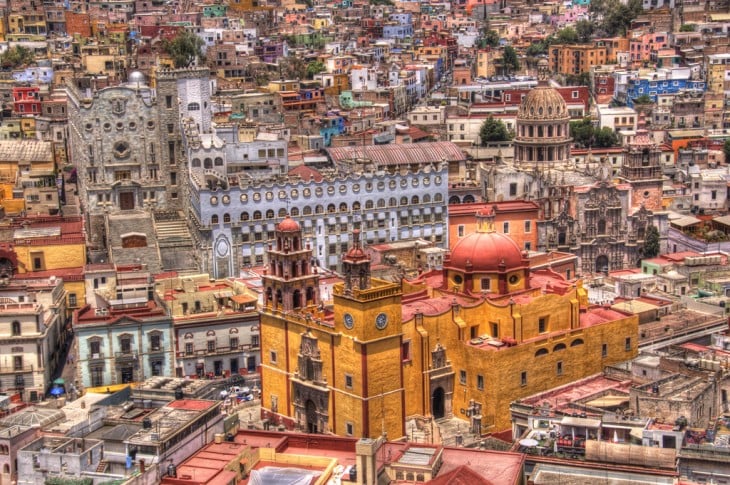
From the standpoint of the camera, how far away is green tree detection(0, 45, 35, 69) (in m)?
191

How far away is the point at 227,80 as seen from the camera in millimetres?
186875

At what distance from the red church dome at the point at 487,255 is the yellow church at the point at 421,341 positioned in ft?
0.22

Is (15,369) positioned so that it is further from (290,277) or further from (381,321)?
(381,321)

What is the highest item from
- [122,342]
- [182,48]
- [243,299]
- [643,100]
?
[182,48]

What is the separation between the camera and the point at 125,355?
9169 centimetres

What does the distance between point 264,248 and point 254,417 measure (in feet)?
87.2

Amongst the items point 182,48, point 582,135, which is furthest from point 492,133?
point 182,48

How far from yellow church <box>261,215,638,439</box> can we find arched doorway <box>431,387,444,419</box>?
92 millimetres

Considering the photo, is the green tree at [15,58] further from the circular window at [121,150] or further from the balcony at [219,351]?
the balcony at [219,351]

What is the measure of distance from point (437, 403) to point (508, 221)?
3952 cm

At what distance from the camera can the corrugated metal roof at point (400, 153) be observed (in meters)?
138

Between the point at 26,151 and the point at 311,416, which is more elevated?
the point at 26,151

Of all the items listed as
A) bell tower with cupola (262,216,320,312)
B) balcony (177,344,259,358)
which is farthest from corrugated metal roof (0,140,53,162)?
bell tower with cupola (262,216,320,312)

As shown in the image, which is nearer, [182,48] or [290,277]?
[290,277]
